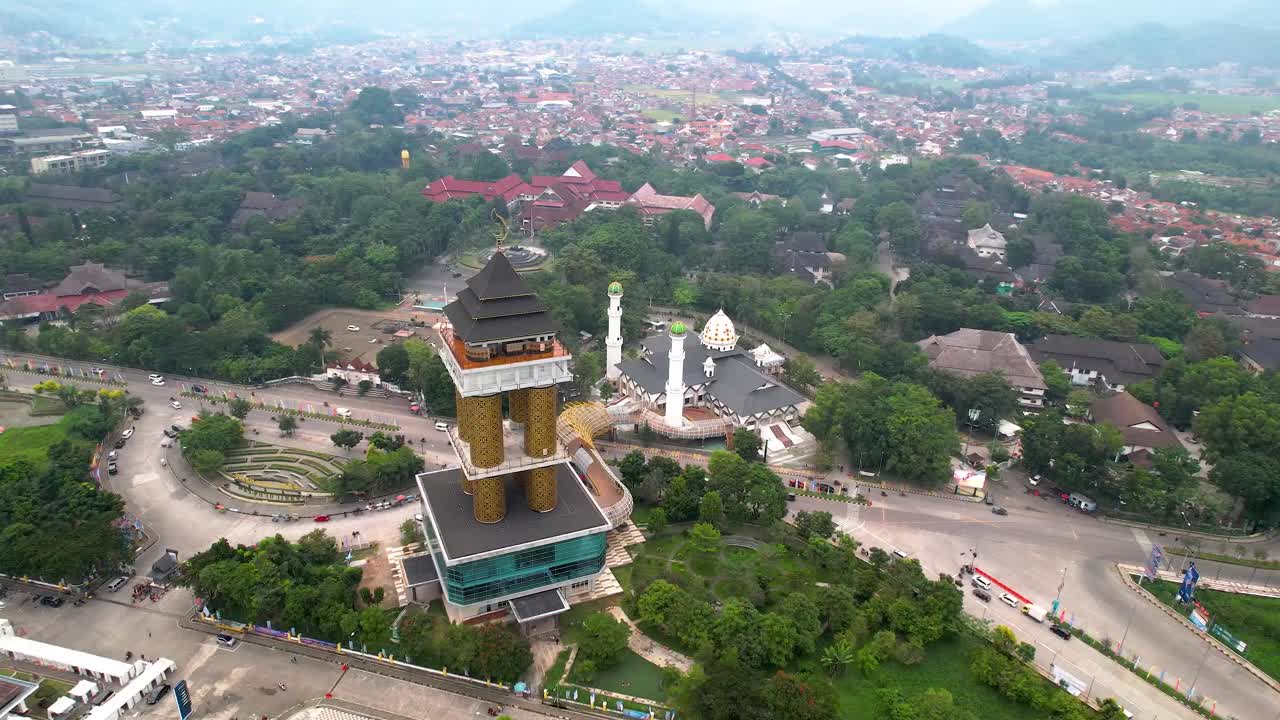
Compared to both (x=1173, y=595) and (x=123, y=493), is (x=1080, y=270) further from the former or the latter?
(x=123, y=493)

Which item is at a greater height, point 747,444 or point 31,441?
point 747,444

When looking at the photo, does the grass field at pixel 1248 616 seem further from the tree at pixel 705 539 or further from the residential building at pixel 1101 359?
the residential building at pixel 1101 359

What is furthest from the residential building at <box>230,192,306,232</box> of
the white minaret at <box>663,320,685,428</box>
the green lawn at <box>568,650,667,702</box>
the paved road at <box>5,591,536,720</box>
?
the green lawn at <box>568,650,667,702</box>

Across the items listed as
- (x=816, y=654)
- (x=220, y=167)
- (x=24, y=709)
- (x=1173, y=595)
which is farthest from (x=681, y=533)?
(x=220, y=167)

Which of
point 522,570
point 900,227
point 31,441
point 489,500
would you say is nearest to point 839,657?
point 522,570

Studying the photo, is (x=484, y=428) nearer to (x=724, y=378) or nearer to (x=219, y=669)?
(x=219, y=669)
